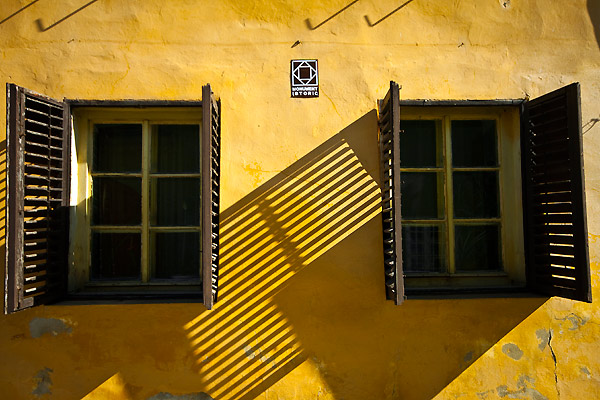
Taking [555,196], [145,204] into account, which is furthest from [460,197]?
[145,204]

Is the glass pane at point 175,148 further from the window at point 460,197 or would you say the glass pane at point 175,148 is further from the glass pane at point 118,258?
the window at point 460,197

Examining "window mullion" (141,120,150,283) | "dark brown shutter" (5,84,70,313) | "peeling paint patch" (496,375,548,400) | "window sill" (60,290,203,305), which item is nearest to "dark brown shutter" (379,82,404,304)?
"peeling paint patch" (496,375,548,400)

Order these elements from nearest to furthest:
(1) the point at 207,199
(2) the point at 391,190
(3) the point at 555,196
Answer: (1) the point at 207,199 → (2) the point at 391,190 → (3) the point at 555,196

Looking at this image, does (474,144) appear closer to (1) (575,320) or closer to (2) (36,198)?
(1) (575,320)

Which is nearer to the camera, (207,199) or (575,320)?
(207,199)

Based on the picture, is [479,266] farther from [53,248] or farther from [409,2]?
[53,248]

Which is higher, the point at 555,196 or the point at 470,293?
the point at 555,196

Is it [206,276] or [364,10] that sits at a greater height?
[364,10]

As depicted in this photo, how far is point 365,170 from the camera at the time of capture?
273cm

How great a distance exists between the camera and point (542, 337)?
269cm

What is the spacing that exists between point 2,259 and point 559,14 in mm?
3897

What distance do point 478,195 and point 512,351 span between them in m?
1.01

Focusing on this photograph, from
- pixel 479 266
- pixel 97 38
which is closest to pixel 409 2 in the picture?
pixel 479 266

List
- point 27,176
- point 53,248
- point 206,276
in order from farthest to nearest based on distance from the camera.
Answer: point 53,248, point 27,176, point 206,276
